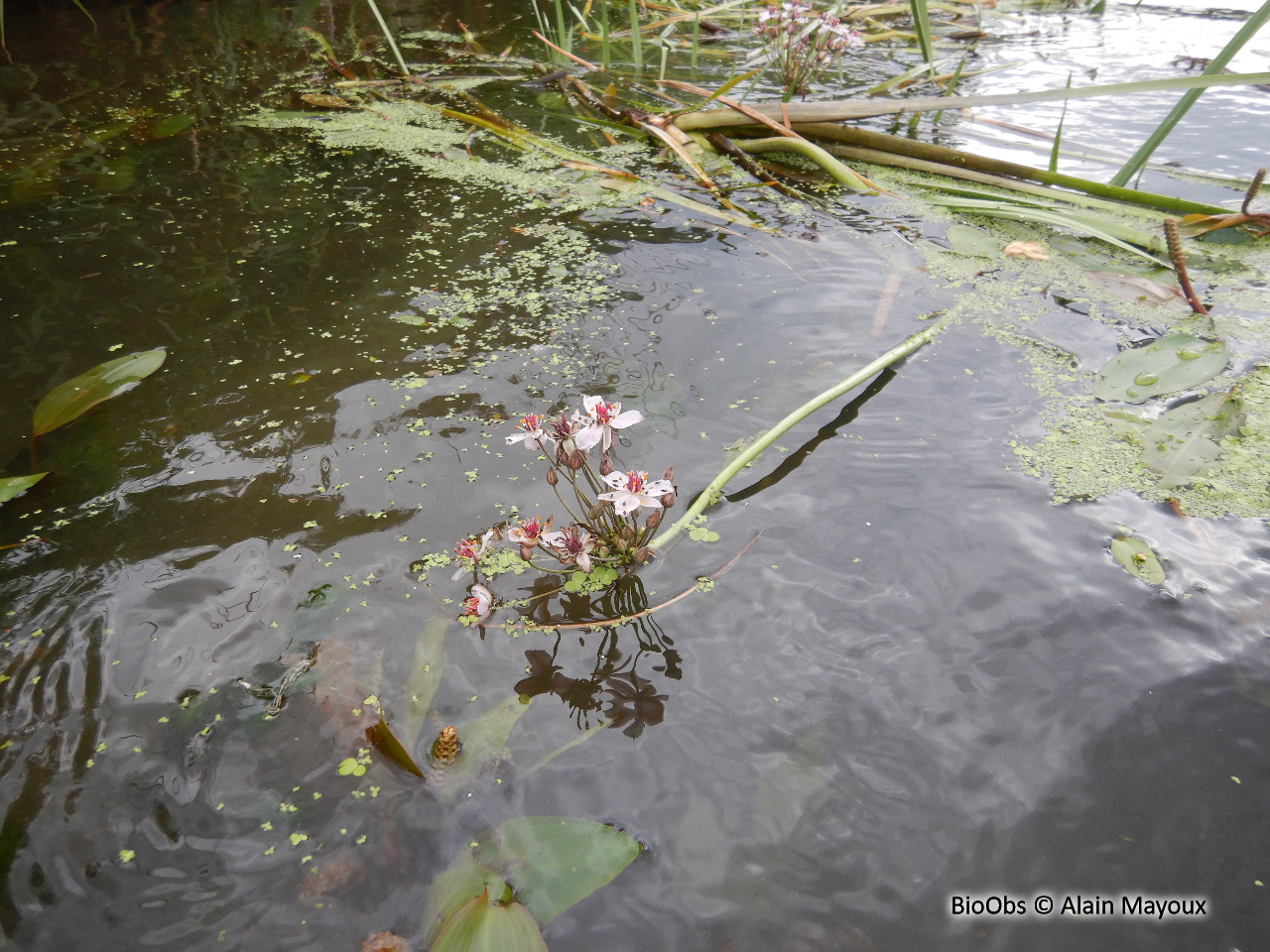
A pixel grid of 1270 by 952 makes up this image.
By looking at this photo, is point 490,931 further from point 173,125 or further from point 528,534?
point 173,125

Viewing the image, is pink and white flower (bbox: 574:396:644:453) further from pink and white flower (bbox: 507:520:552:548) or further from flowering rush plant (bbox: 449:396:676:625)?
pink and white flower (bbox: 507:520:552:548)

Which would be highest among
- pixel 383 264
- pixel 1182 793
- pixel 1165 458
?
pixel 383 264

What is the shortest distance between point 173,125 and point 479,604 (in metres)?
3.02

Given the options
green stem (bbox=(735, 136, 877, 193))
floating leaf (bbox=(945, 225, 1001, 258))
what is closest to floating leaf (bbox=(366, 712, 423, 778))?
floating leaf (bbox=(945, 225, 1001, 258))

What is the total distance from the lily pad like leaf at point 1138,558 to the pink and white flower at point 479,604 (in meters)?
1.22

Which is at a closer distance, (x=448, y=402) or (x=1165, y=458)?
(x=1165, y=458)

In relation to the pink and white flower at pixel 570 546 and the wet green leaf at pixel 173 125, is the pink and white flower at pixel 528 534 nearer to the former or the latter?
the pink and white flower at pixel 570 546

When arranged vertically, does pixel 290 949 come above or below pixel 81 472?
below

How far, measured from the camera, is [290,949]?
940 mm

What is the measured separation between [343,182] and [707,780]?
259cm

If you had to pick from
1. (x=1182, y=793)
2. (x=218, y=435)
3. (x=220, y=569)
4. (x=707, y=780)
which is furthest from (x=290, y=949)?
(x=1182, y=793)

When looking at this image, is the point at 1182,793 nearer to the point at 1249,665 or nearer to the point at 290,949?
the point at 1249,665

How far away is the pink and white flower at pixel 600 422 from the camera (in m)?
1.24

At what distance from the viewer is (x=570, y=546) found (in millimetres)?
1331
